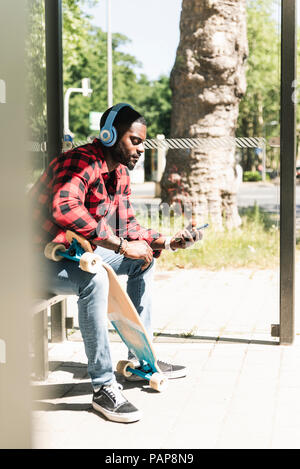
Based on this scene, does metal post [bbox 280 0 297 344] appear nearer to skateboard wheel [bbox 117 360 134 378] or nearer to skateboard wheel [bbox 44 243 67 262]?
skateboard wheel [bbox 117 360 134 378]

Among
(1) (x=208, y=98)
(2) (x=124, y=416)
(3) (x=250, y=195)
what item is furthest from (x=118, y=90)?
(2) (x=124, y=416)

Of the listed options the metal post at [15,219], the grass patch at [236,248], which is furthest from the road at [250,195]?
the metal post at [15,219]

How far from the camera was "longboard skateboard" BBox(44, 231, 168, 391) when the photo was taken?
10.4 ft

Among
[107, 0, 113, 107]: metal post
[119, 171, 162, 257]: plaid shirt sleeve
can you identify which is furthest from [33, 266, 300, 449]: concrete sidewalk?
[107, 0, 113, 107]: metal post

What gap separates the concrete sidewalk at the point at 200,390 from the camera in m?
2.84

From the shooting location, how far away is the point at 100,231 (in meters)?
3.23

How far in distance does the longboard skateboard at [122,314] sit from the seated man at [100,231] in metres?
0.05

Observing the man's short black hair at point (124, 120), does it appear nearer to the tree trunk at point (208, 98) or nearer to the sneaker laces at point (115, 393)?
the sneaker laces at point (115, 393)

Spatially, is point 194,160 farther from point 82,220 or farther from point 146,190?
point 82,220

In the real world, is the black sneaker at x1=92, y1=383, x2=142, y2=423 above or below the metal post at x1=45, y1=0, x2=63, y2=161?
below

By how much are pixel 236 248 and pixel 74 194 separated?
2.57 meters

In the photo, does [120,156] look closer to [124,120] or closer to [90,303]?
[124,120]

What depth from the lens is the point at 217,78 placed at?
521cm

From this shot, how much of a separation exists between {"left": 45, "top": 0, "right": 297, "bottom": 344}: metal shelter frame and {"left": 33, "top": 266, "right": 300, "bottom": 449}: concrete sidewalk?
1.05 feet
